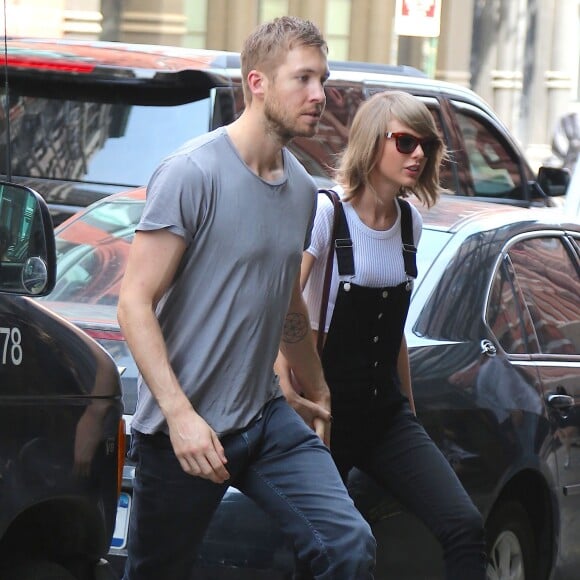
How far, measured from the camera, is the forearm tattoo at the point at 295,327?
4.43 m

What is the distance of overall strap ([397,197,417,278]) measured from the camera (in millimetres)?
4777

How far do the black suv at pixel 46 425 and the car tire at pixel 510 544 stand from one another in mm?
1750

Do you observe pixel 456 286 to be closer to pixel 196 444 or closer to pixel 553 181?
pixel 196 444

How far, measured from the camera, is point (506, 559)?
548 centimetres

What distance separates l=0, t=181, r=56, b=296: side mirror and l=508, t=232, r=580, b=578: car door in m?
2.39

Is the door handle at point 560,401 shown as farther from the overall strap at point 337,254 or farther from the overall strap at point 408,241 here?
the overall strap at point 337,254

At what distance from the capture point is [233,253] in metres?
4.00

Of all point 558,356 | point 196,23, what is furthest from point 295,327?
point 196,23

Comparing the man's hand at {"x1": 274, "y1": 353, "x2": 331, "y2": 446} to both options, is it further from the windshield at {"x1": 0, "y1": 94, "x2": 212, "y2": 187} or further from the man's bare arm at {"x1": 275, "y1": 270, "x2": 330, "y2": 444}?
the windshield at {"x1": 0, "y1": 94, "x2": 212, "y2": 187}

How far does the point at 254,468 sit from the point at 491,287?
173cm

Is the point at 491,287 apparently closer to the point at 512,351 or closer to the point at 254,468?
the point at 512,351

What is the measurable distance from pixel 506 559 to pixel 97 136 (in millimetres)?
3786

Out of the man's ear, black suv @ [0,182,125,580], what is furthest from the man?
Answer: black suv @ [0,182,125,580]

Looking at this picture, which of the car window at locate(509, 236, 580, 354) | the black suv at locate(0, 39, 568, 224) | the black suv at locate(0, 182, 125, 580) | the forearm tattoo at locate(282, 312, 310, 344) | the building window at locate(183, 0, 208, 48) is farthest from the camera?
the building window at locate(183, 0, 208, 48)
